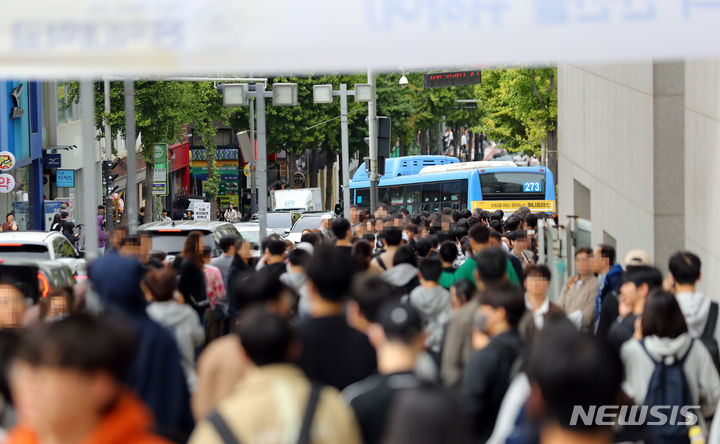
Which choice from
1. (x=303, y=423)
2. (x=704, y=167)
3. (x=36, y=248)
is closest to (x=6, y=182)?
(x=36, y=248)

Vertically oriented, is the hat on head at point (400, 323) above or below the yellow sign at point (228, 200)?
above

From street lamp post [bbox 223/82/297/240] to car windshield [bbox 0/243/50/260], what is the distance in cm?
798

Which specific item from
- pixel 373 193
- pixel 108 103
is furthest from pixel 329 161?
pixel 373 193

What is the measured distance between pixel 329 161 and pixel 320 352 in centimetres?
6343

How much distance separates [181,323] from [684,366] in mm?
3315

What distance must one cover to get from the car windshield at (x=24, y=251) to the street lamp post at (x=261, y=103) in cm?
798

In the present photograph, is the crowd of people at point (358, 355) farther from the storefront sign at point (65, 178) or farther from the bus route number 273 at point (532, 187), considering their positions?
the storefront sign at point (65, 178)

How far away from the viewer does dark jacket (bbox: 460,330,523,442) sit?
19.4 feet

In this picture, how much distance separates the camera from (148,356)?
5723 mm

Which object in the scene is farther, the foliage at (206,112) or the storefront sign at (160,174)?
the storefront sign at (160,174)

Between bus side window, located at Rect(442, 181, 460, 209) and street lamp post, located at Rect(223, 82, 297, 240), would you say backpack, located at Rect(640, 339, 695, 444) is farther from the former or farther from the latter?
bus side window, located at Rect(442, 181, 460, 209)

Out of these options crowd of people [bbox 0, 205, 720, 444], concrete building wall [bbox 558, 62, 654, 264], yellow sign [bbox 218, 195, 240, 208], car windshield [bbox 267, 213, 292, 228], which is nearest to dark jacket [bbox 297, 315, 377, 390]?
crowd of people [bbox 0, 205, 720, 444]

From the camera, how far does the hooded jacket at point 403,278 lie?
9922mm

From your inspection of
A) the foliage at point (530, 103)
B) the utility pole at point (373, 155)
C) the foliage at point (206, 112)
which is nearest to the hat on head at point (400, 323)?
the utility pole at point (373, 155)
